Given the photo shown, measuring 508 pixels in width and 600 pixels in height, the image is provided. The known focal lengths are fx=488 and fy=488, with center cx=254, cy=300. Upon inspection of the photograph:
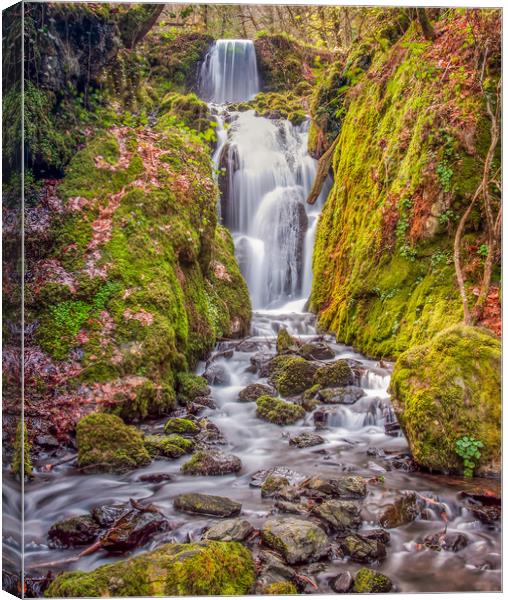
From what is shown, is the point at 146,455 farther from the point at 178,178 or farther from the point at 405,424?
the point at 178,178

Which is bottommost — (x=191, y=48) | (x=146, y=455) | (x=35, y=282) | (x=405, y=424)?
(x=146, y=455)

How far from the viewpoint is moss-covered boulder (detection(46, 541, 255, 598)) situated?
2924 mm

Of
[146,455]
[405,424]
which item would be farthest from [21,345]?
[405,424]

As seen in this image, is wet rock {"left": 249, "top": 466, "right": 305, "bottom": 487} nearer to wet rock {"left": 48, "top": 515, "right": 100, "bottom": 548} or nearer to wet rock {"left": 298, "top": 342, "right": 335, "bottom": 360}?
wet rock {"left": 48, "top": 515, "right": 100, "bottom": 548}

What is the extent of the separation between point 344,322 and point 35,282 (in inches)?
129

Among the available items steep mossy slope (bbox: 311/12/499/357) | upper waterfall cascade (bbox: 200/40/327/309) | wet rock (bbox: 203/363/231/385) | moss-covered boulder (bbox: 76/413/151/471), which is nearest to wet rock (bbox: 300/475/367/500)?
moss-covered boulder (bbox: 76/413/151/471)

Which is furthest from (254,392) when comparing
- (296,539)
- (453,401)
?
(453,401)

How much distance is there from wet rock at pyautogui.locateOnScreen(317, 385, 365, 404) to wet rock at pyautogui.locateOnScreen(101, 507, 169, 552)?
1.90 meters

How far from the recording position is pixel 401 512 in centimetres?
345

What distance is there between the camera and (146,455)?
3908 millimetres

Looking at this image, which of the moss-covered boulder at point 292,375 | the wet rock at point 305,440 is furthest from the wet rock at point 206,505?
the moss-covered boulder at point 292,375

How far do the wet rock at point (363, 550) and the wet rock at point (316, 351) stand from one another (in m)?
2.07

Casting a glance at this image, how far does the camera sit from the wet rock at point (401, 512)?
339 centimetres

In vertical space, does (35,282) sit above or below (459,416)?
above
